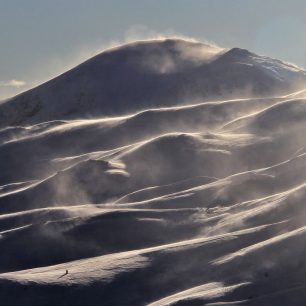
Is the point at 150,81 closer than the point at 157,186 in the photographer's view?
No

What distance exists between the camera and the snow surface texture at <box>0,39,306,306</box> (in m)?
22.2

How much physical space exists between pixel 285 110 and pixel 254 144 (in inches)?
167

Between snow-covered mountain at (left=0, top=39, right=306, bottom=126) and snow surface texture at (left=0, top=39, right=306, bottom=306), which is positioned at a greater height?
snow-covered mountain at (left=0, top=39, right=306, bottom=126)

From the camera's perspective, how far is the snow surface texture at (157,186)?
2217 centimetres

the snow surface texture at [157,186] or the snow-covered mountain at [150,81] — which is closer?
the snow surface texture at [157,186]

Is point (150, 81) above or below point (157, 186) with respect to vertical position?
above

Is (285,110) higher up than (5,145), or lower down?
lower down

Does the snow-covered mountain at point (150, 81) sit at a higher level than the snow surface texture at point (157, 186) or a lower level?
higher

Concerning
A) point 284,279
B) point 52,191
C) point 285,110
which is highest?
point 285,110

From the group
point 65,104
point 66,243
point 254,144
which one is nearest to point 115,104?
point 65,104

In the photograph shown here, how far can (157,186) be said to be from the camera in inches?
1358

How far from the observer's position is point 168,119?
158ft

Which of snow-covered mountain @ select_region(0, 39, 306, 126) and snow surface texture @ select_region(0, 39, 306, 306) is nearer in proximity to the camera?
snow surface texture @ select_region(0, 39, 306, 306)

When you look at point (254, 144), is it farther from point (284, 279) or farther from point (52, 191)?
point (284, 279)
